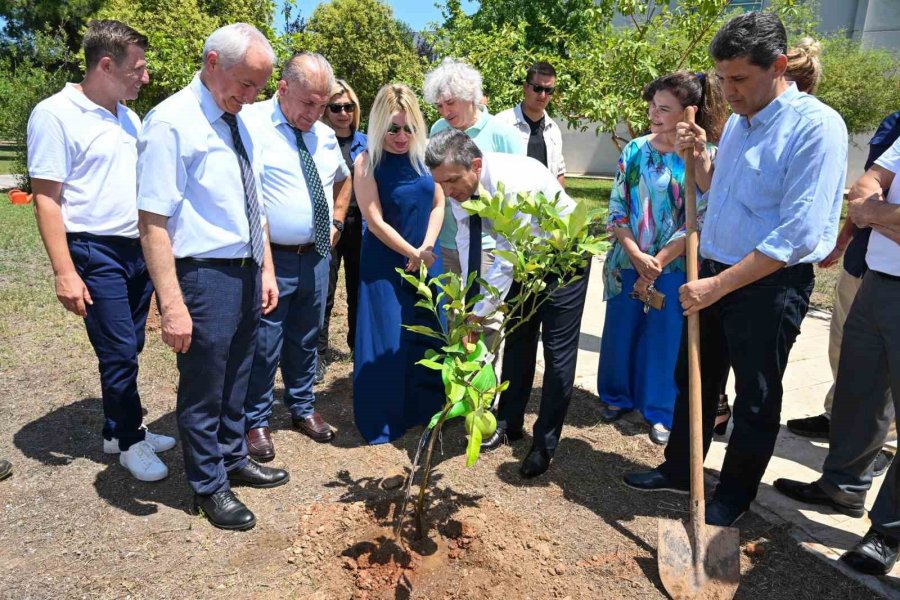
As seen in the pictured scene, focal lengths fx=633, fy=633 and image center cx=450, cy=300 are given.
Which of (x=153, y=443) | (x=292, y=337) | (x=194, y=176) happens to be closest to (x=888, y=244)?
(x=194, y=176)

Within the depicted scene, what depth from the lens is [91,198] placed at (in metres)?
2.92

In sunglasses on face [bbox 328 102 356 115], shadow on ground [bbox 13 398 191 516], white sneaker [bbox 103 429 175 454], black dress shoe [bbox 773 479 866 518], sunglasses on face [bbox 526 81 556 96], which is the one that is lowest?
shadow on ground [bbox 13 398 191 516]

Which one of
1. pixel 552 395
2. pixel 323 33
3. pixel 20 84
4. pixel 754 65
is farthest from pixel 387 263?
pixel 323 33

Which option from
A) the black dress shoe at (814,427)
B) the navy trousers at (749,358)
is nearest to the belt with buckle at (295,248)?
the navy trousers at (749,358)

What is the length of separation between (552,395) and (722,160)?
1.35m

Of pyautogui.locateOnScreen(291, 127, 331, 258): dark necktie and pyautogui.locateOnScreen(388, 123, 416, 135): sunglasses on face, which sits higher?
pyautogui.locateOnScreen(388, 123, 416, 135): sunglasses on face

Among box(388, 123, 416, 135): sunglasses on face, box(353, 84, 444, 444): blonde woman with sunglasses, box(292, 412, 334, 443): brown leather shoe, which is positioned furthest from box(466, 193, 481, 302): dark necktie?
box(292, 412, 334, 443): brown leather shoe

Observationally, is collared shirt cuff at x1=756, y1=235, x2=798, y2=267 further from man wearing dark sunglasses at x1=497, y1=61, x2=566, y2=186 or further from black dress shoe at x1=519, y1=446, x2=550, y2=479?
man wearing dark sunglasses at x1=497, y1=61, x2=566, y2=186

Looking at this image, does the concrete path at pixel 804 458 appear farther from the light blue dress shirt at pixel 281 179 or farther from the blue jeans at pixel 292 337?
the light blue dress shirt at pixel 281 179

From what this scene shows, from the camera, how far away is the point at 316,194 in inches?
130

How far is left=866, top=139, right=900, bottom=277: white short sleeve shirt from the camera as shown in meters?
2.48

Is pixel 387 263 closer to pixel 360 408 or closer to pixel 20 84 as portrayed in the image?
pixel 360 408

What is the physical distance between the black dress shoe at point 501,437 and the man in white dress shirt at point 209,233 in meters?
1.33

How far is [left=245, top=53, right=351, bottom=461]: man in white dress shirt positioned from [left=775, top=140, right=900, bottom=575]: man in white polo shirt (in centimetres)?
244
